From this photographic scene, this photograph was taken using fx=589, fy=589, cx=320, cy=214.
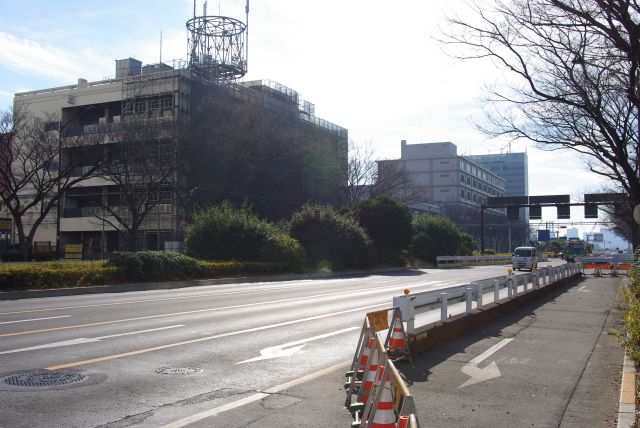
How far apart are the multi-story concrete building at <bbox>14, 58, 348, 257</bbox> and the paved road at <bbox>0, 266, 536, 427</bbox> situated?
31.6 meters

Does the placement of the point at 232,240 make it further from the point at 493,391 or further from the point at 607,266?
the point at 493,391

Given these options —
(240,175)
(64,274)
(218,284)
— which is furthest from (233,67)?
(64,274)

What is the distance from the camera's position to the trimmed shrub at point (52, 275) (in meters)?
21.0

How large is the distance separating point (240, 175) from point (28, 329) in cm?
4483

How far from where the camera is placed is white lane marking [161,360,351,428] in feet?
20.1

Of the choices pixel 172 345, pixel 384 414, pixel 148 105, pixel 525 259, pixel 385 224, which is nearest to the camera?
pixel 384 414

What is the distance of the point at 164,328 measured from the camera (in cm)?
1252

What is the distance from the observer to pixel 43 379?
7.69 meters

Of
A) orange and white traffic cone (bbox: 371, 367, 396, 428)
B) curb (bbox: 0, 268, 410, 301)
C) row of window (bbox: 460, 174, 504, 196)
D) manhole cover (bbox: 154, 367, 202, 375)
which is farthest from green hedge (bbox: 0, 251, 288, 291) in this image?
row of window (bbox: 460, 174, 504, 196)

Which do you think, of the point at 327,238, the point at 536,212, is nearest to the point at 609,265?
the point at 536,212

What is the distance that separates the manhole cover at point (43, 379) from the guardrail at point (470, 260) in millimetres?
49750

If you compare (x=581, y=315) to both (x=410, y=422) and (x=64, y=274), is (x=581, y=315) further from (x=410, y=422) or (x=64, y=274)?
(x=64, y=274)

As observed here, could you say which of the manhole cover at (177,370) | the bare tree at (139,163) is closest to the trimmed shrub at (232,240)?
the bare tree at (139,163)

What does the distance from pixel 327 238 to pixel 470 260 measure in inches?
987
